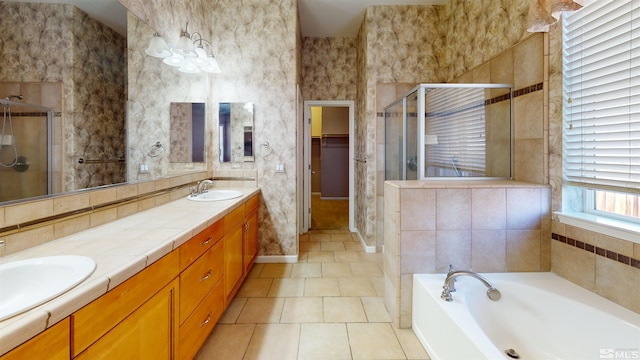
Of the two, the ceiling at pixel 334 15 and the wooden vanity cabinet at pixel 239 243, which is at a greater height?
the ceiling at pixel 334 15

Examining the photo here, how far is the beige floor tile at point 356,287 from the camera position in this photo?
2469mm

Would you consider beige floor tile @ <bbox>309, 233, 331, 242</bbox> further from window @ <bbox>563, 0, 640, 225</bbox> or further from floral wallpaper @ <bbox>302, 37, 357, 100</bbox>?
window @ <bbox>563, 0, 640, 225</bbox>

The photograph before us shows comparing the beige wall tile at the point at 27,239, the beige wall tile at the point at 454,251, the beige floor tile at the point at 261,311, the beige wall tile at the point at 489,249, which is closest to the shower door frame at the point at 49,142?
the beige wall tile at the point at 27,239

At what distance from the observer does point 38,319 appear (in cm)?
67

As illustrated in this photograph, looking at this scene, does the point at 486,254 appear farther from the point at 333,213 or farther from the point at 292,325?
the point at 333,213

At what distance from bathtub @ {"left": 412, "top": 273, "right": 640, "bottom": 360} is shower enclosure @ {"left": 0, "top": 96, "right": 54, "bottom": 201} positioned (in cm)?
202

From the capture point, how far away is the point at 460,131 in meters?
2.38

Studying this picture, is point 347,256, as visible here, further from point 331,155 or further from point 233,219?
point 331,155

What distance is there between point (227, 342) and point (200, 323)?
36 cm

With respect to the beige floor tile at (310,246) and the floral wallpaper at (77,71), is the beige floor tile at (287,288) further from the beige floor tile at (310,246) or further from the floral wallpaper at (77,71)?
the floral wallpaper at (77,71)

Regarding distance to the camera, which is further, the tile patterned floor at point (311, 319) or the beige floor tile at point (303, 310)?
the beige floor tile at point (303, 310)

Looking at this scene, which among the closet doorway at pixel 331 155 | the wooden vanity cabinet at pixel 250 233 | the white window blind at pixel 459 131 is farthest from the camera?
the closet doorway at pixel 331 155

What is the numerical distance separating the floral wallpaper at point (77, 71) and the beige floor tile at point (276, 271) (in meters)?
1.65

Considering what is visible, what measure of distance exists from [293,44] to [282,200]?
174 cm
